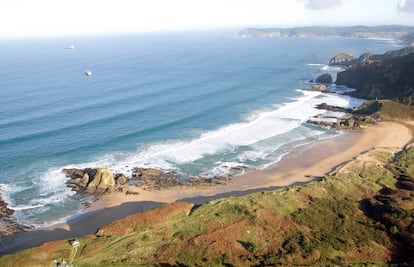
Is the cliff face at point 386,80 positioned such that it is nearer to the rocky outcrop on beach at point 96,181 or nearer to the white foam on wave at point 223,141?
the white foam on wave at point 223,141

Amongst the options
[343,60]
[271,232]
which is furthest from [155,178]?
[343,60]

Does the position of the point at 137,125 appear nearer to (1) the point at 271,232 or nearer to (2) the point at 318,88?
(1) the point at 271,232

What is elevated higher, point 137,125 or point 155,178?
point 137,125

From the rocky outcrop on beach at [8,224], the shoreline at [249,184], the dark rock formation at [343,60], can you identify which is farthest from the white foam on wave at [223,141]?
the dark rock formation at [343,60]

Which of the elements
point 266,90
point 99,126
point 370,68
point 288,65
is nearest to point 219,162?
point 99,126

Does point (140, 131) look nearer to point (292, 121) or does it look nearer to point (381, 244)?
point (292, 121)

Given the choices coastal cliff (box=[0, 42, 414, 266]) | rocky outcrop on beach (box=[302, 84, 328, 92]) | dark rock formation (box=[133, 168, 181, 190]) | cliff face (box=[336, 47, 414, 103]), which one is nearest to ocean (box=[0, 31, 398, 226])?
dark rock formation (box=[133, 168, 181, 190])
